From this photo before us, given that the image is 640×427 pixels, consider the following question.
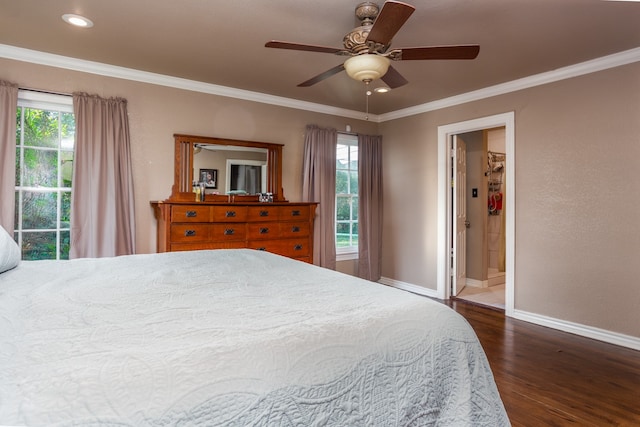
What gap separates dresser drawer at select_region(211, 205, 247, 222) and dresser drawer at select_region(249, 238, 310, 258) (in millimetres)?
A: 286

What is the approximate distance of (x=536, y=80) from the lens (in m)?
3.60

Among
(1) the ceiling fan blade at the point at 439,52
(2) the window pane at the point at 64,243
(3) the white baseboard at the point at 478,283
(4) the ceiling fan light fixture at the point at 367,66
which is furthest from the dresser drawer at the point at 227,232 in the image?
(3) the white baseboard at the point at 478,283

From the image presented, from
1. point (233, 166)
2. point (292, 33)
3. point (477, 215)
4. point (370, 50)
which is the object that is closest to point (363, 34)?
point (370, 50)

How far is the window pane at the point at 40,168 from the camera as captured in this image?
126 inches

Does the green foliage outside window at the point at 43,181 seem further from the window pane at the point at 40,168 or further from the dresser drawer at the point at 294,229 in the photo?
the dresser drawer at the point at 294,229

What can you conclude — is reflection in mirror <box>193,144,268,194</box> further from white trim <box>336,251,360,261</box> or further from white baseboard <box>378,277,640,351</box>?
white baseboard <box>378,277,640,351</box>

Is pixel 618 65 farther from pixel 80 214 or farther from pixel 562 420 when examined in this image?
pixel 80 214

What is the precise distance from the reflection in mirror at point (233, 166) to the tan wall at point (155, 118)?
17 cm

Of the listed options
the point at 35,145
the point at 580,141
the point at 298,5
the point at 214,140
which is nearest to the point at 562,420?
the point at 580,141

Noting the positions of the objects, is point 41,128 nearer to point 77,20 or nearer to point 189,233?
point 77,20

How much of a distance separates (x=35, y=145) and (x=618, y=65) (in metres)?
5.12

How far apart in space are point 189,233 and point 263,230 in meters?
0.76

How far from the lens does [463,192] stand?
16.4ft

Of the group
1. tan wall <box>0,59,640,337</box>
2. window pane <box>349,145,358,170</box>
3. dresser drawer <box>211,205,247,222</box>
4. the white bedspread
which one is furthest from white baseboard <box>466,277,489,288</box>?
the white bedspread
